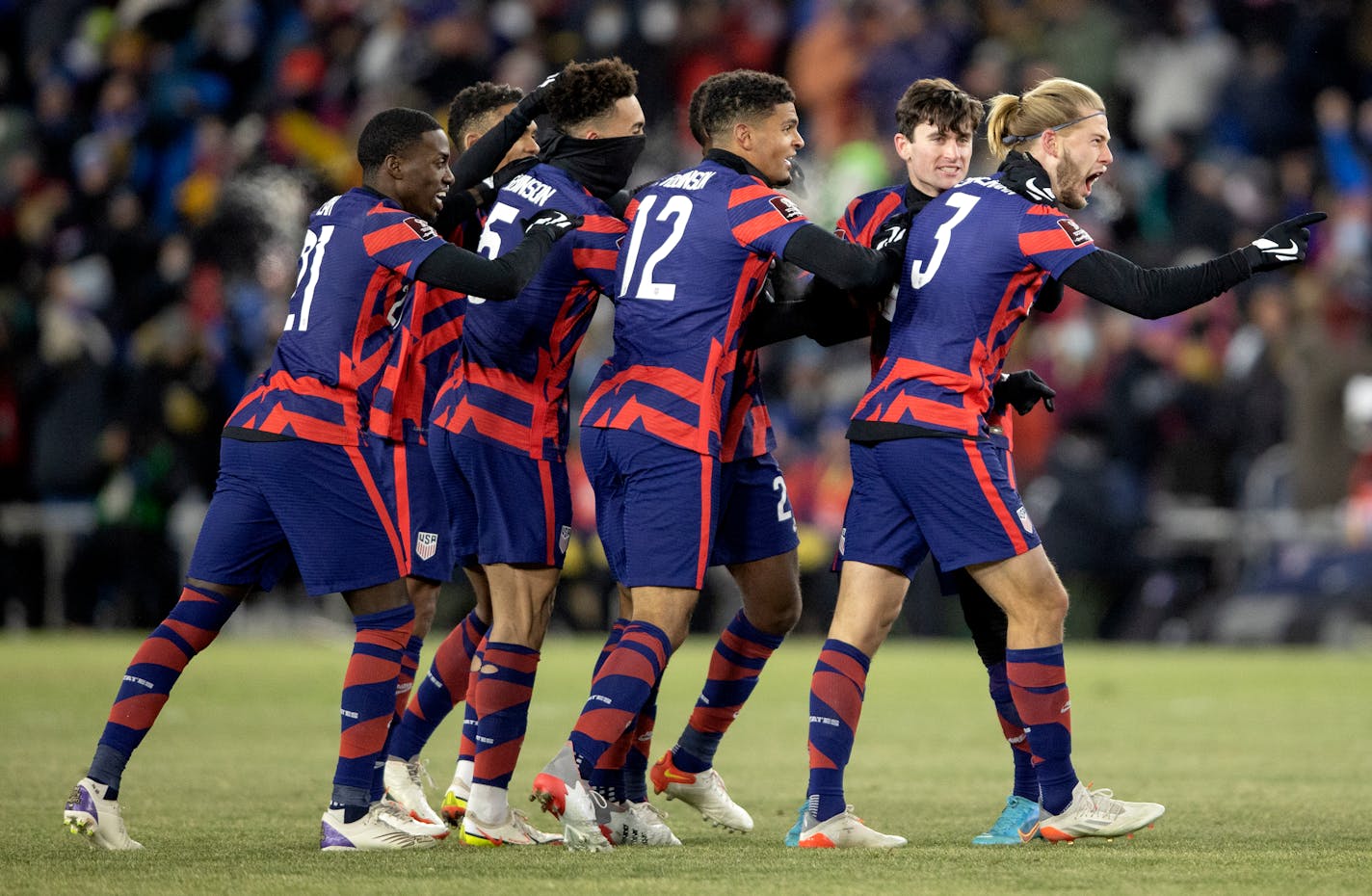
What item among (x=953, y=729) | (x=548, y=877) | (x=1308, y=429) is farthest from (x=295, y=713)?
(x=1308, y=429)

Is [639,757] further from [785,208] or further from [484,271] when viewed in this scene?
[785,208]

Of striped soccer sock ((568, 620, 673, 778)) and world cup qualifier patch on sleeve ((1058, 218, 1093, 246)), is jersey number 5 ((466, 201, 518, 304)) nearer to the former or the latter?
striped soccer sock ((568, 620, 673, 778))

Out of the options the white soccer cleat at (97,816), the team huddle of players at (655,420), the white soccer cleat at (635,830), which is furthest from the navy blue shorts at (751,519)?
the white soccer cleat at (97,816)

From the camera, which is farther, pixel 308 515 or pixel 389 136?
pixel 389 136

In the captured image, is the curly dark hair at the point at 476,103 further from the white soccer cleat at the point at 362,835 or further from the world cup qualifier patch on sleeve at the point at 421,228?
the white soccer cleat at the point at 362,835

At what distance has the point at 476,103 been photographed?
7957mm

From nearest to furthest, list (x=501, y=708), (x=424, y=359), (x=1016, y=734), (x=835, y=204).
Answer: (x=501, y=708), (x=1016, y=734), (x=424, y=359), (x=835, y=204)

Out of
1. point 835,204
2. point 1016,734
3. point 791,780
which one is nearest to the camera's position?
point 1016,734

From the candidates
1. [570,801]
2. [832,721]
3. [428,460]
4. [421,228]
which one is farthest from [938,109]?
[570,801]

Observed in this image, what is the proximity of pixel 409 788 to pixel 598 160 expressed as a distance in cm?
238

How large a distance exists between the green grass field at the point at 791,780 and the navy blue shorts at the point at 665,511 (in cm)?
90

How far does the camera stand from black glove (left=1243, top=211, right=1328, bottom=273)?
6.41 metres

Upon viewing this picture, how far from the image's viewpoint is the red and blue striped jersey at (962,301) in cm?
652

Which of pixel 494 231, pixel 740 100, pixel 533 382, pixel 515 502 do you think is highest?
pixel 740 100
